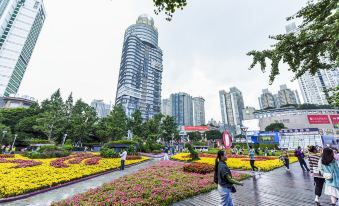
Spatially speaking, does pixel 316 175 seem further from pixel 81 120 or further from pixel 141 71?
pixel 141 71

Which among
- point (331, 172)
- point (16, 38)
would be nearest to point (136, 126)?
point (331, 172)

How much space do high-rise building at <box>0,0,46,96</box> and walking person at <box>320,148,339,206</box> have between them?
12253 centimetres

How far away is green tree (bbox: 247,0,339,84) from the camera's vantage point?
539 cm

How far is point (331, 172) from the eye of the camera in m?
4.93

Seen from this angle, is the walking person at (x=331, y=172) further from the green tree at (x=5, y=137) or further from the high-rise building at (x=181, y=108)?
the high-rise building at (x=181, y=108)

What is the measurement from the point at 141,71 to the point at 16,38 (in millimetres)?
78682

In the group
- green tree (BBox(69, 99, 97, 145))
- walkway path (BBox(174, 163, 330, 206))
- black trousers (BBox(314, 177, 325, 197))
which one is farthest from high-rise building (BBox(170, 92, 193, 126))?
black trousers (BBox(314, 177, 325, 197))

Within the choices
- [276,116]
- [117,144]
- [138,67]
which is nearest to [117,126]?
[117,144]

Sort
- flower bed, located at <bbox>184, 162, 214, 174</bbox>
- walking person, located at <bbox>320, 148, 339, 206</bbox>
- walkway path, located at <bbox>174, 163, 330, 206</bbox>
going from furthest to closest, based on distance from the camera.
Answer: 1. flower bed, located at <bbox>184, 162, 214, 174</bbox>
2. walkway path, located at <bbox>174, 163, 330, 206</bbox>
3. walking person, located at <bbox>320, 148, 339, 206</bbox>

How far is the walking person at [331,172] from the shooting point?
191 inches

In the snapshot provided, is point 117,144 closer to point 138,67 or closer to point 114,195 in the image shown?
point 114,195

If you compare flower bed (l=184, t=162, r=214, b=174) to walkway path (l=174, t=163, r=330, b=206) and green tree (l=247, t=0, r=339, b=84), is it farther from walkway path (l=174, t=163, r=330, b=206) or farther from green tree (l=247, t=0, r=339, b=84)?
green tree (l=247, t=0, r=339, b=84)

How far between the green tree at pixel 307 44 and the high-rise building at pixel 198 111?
168066 mm

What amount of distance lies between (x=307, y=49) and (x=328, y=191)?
5000mm
